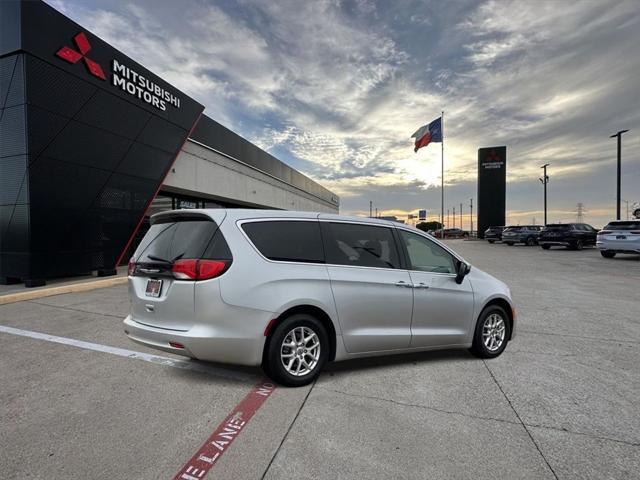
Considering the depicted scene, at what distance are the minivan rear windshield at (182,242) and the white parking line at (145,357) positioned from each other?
125 centimetres

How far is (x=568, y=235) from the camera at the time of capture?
2330cm

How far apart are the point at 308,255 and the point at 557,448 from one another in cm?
248

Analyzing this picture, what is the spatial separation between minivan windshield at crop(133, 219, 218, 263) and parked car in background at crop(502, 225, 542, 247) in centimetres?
3211

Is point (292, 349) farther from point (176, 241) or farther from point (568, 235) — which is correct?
point (568, 235)

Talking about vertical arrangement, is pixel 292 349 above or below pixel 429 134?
below

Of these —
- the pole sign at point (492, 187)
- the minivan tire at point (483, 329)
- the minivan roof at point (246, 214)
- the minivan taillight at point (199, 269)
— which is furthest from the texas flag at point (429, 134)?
the minivan taillight at point (199, 269)

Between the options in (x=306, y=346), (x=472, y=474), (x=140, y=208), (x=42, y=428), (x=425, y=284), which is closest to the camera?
(x=472, y=474)

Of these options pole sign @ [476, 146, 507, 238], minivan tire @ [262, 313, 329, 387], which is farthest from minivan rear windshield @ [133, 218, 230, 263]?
pole sign @ [476, 146, 507, 238]

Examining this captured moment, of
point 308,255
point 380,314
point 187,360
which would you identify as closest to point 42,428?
point 187,360

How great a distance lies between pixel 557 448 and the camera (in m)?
2.54

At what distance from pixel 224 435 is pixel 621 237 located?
19696 millimetres

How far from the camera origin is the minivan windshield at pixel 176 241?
336 cm

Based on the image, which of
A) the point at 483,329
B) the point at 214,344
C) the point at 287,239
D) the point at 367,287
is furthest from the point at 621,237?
the point at 214,344

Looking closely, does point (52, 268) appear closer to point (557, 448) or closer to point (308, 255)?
point (308, 255)
